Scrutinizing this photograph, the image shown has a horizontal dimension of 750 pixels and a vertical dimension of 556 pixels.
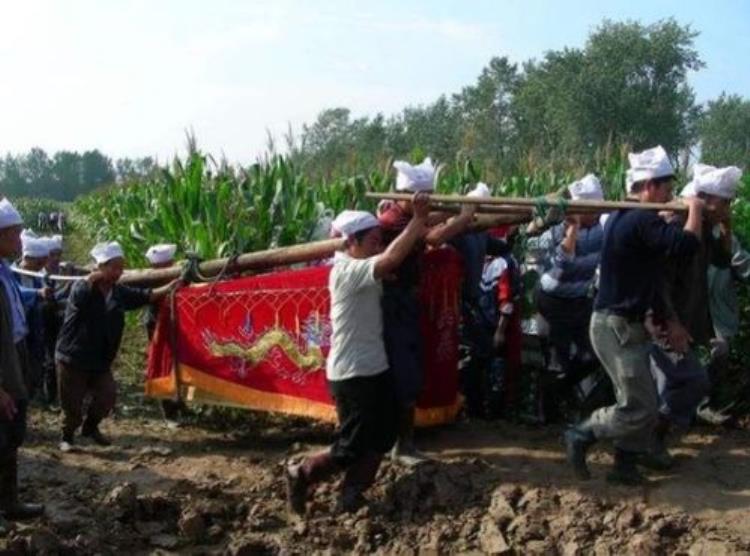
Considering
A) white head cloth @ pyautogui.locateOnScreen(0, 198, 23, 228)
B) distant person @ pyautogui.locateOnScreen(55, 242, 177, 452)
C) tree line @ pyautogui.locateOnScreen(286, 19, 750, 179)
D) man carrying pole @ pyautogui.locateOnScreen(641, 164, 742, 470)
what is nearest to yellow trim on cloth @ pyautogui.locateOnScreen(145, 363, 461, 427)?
distant person @ pyautogui.locateOnScreen(55, 242, 177, 452)

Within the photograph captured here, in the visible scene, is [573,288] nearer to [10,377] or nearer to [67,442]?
[10,377]

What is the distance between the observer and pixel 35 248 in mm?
8594

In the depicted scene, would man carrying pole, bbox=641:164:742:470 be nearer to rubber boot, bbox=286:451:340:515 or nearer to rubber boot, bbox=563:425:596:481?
rubber boot, bbox=563:425:596:481

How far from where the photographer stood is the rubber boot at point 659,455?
5.51m

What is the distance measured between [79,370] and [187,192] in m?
3.39

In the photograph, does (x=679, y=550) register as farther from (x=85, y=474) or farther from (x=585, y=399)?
(x=85, y=474)

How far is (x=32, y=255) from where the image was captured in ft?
28.1

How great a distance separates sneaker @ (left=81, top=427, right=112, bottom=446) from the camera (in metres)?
7.23

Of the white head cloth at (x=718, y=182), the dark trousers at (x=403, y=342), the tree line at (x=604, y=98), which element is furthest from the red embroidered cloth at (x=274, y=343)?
the tree line at (x=604, y=98)

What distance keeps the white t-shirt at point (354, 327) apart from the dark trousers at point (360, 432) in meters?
Result: 0.06

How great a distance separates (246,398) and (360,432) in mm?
1853

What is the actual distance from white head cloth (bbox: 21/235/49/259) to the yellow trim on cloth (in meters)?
2.03

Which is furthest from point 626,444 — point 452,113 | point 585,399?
point 452,113

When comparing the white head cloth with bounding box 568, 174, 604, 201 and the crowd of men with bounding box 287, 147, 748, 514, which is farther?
the white head cloth with bounding box 568, 174, 604, 201
